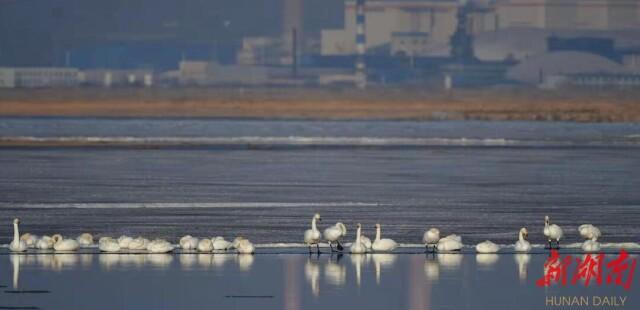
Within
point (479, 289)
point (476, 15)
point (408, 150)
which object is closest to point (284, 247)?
point (479, 289)

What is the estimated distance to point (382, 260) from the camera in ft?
72.0

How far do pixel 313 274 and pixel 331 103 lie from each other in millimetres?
115866

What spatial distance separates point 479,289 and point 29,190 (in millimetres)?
18029

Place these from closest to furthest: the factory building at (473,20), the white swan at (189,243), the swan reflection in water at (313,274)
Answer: the swan reflection in water at (313,274) → the white swan at (189,243) → the factory building at (473,20)

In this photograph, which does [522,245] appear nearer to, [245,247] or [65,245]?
[245,247]

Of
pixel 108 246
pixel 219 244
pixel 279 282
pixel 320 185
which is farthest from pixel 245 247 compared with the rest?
pixel 320 185

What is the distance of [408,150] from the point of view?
5412 centimetres

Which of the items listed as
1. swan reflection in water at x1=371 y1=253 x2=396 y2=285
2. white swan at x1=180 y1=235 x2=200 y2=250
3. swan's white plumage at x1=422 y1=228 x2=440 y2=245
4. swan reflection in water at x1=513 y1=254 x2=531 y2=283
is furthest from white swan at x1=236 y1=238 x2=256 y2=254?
swan reflection in water at x1=513 y1=254 x2=531 y2=283

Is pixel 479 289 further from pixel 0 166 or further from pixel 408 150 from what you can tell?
pixel 408 150

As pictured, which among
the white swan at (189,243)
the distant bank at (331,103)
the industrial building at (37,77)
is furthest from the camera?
the industrial building at (37,77)

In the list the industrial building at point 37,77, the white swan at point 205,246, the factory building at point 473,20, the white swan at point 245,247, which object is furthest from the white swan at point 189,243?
the factory building at point 473,20

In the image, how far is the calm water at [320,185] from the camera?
27312 millimetres

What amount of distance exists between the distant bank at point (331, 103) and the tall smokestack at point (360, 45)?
8.21 m

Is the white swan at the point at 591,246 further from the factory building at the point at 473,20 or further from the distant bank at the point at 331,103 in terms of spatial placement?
the factory building at the point at 473,20
